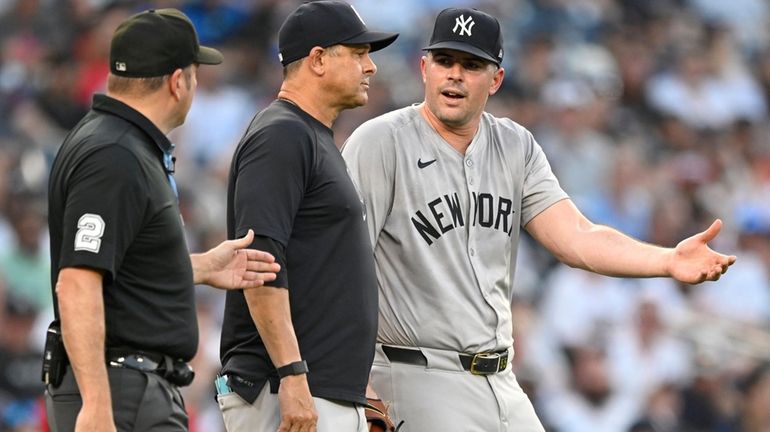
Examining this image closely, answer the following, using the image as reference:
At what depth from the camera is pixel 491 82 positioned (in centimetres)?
564

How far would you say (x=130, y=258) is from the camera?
4.36m

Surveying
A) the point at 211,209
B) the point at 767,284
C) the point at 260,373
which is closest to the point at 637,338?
the point at 767,284

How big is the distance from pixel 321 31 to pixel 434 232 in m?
0.87

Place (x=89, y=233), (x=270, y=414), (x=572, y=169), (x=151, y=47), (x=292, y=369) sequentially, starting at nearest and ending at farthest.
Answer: (x=89, y=233), (x=151, y=47), (x=292, y=369), (x=270, y=414), (x=572, y=169)

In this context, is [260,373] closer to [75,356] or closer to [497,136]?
[75,356]

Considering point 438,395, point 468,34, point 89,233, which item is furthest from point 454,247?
point 89,233

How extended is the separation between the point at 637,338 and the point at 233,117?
A: 3415mm

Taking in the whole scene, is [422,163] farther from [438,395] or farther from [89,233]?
[89,233]


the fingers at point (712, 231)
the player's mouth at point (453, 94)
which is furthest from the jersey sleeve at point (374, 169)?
the fingers at point (712, 231)

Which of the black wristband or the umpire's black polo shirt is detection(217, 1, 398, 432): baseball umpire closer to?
the black wristband

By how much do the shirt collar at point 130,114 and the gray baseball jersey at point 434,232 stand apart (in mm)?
1014

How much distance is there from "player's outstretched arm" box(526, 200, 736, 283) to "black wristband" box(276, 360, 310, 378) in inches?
55.2

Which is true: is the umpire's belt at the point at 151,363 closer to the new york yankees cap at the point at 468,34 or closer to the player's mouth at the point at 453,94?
the player's mouth at the point at 453,94

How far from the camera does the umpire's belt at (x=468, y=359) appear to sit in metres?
5.30
